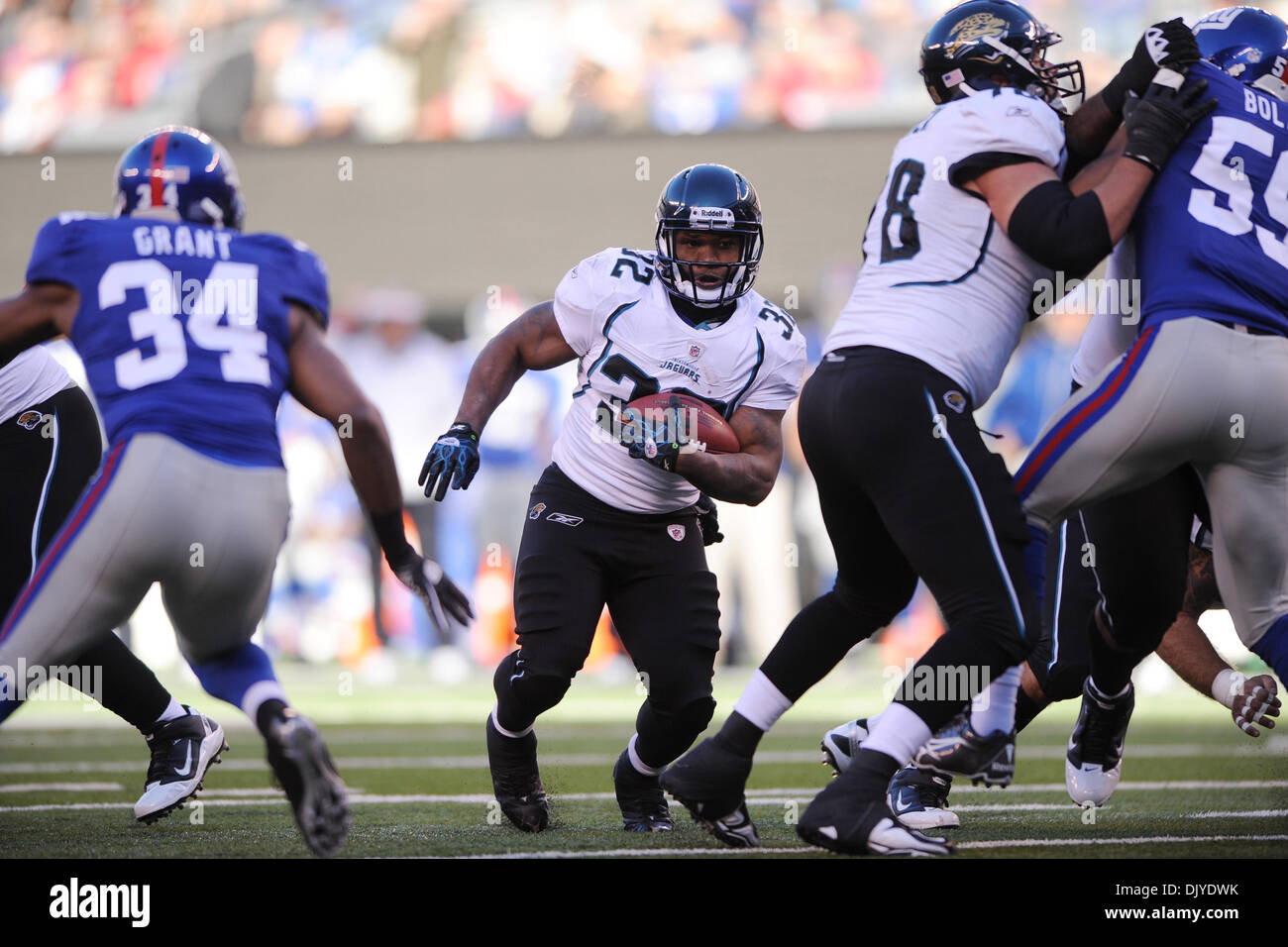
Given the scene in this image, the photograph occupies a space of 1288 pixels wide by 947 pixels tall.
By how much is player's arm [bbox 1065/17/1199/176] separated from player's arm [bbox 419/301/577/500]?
1.45 metres

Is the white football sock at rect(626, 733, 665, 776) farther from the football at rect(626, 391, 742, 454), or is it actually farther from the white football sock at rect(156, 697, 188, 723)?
the white football sock at rect(156, 697, 188, 723)

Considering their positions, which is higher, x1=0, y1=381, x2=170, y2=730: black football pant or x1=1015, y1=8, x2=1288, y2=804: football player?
x1=1015, y1=8, x2=1288, y2=804: football player

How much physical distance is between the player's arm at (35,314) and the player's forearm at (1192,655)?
3.01m

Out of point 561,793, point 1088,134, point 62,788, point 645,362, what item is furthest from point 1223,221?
point 62,788

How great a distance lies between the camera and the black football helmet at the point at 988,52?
3.44m

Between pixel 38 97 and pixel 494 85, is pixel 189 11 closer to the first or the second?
pixel 38 97

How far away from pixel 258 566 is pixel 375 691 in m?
7.36

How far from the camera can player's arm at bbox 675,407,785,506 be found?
3.70 meters

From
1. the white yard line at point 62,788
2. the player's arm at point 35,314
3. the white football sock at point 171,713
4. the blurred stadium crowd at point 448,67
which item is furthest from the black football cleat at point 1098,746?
the blurred stadium crowd at point 448,67

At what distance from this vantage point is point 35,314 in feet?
10.3

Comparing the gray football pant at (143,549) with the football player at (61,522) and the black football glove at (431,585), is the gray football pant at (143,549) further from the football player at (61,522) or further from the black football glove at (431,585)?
the football player at (61,522)

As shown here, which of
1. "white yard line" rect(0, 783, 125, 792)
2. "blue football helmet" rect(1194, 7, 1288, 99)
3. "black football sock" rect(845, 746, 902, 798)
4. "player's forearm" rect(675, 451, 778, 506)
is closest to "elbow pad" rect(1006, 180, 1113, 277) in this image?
"blue football helmet" rect(1194, 7, 1288, 99)

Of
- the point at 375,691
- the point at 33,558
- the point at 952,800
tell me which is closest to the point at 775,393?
the point at 952,800

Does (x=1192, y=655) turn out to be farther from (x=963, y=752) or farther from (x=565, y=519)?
(x=565, y=519)
